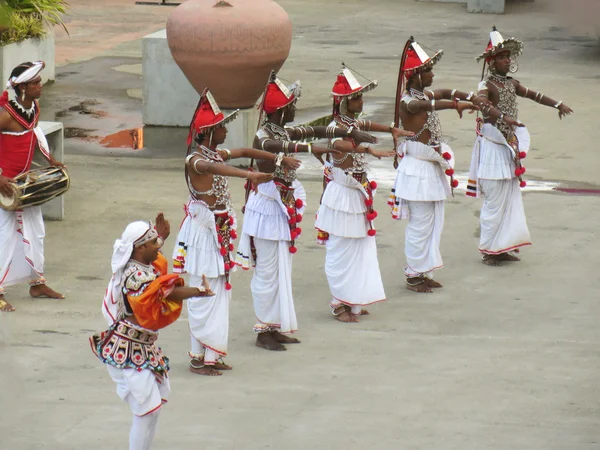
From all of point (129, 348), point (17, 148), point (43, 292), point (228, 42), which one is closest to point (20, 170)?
point (17, 148)

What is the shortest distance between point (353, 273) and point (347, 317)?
39 cm

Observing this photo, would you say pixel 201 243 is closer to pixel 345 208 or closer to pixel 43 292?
pixel 345 208

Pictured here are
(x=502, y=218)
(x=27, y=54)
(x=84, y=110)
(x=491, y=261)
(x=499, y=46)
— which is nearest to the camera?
(x=499, y=46)

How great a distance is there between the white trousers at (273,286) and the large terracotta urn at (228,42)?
22.3 ft

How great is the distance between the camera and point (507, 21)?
28203 millimetres

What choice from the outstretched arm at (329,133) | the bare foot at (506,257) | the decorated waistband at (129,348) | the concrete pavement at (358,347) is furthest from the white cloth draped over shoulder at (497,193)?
the decorated waistband at (129,348)

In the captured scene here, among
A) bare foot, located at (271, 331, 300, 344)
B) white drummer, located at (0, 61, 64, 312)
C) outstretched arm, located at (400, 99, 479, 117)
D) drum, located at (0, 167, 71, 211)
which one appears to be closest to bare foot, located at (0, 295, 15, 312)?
white drummer, located at (0, 61, 64, 312)

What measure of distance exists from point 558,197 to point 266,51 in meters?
4.39

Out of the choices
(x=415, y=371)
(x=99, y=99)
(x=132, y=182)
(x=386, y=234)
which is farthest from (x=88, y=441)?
(x=99, y=99)

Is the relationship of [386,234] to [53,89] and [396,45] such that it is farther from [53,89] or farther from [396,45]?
[396,45]

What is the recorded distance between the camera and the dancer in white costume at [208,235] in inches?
319

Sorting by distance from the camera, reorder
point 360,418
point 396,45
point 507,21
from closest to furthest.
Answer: point 360,418
point 396,45
point 507,21

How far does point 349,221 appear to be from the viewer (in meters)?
9.41

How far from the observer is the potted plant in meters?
17.7
